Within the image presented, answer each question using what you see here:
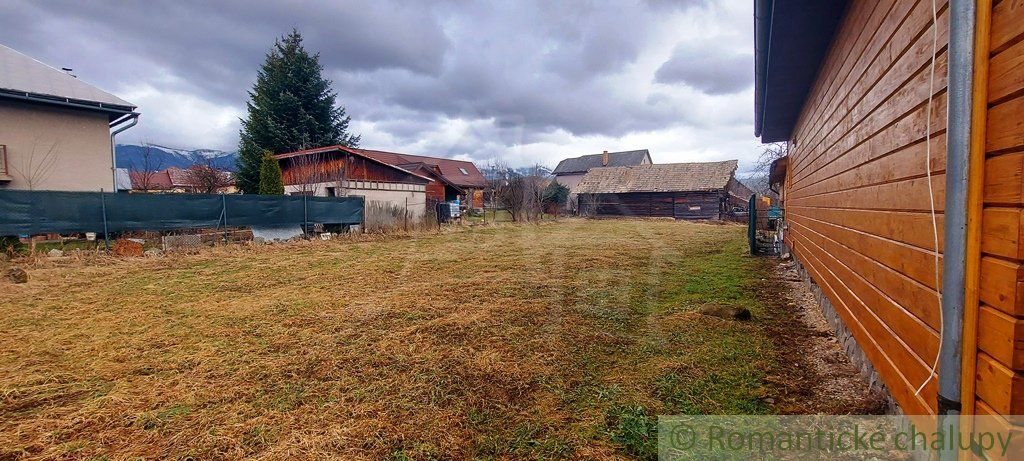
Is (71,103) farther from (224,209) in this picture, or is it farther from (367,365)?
(367,365)

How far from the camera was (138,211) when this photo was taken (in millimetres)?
9672

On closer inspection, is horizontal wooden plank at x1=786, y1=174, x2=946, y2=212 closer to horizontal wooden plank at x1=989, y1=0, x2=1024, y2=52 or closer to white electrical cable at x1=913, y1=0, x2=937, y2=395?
white electrical cable at x1=913, y1=0, x2=937, y2=395

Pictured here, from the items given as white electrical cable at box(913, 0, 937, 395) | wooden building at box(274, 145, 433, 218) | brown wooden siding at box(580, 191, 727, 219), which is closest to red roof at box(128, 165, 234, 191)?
wooden building at box(274, 145, 433, 218)

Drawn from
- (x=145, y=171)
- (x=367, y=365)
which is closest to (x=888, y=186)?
(x=367, y=365)

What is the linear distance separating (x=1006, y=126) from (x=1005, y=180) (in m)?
0.16

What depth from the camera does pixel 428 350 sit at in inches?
141

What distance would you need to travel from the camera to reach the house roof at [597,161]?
2002 inches

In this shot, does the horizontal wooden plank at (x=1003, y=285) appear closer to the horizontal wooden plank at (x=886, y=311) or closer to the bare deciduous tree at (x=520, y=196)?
the horizontal wooden plank at (x=886, y=311)

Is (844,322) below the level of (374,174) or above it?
below

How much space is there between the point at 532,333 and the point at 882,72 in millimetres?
3257

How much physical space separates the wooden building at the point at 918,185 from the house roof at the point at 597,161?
47677 millimetres

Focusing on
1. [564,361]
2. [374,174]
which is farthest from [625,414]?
[374,174]

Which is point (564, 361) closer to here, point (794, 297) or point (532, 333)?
point (532, 333)

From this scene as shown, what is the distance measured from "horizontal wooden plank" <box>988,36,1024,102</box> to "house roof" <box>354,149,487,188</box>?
36.7 meters
